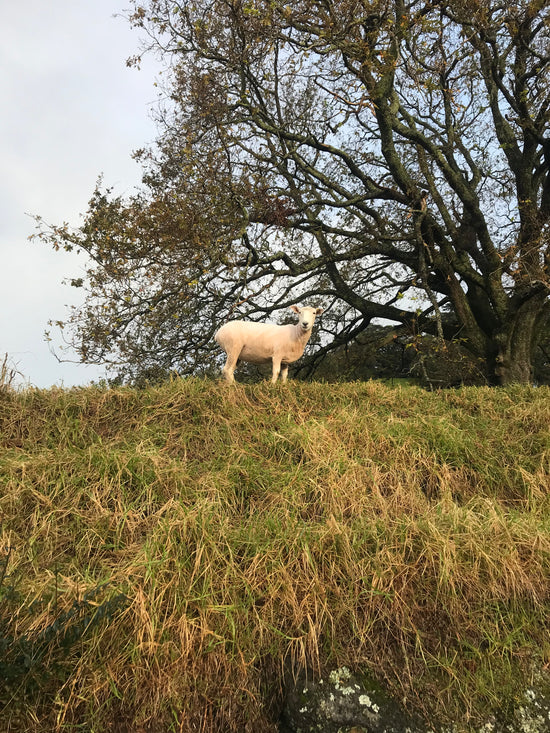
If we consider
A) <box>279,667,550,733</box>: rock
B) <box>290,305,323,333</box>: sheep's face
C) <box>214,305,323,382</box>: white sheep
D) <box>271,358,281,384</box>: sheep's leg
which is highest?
<box>290,305,323,333</box>: sheep's face

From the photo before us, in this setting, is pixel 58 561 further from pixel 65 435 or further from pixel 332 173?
pixel 332 173

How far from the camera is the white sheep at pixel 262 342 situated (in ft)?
26.9

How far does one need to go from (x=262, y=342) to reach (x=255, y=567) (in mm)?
4720

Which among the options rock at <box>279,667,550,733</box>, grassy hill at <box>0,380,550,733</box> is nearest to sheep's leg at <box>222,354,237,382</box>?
grassy hill at <box>0,380,550,733</box>

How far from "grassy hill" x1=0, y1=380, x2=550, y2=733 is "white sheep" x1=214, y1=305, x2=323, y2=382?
1.87 meters

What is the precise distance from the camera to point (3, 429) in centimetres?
661

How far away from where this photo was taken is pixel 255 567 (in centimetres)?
399

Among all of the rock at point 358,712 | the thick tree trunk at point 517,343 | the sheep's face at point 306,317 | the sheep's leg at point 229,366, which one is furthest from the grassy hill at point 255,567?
the thick tree trunk at point 517,343

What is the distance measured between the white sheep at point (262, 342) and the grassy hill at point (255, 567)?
1872 millimetres

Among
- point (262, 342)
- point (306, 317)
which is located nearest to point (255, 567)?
point (306, 317)

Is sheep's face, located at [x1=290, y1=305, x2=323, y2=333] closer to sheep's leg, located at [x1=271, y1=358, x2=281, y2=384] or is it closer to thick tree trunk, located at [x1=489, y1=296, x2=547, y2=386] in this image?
sheep's leg, located at [x1=271, y1=358, x2=281, y2=384]

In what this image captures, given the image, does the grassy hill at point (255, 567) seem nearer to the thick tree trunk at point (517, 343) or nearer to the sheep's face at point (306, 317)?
the sheep's face at point (306, 317)

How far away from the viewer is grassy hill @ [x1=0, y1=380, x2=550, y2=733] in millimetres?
3352

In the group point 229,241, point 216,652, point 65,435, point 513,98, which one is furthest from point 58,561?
point 513,98
